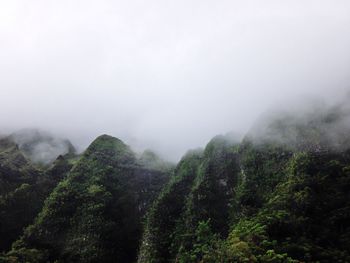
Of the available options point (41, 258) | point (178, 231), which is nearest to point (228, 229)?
point (178, 231)

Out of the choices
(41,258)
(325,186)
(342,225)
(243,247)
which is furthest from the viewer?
(41,258)

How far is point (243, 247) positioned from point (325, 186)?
149 feet

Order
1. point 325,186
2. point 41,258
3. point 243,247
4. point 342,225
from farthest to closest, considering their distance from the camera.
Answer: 1. point 41,258
2. point 325,186
3. point 342,225
4. point 243,247

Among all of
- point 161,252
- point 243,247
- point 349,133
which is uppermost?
point 349,133

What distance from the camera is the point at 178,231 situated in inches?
7702

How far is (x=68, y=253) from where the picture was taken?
189m

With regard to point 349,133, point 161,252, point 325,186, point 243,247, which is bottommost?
point 243,247

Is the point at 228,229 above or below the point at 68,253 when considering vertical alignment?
above

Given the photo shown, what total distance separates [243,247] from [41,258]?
81965 mm

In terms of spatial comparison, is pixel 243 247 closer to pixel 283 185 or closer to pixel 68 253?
pixel 283 185

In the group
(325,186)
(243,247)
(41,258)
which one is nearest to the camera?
(243,247)

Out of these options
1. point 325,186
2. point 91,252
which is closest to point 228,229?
point 325,186

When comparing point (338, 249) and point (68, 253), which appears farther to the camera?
point (68, 253)

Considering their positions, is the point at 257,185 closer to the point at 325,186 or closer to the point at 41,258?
the point at 325,186
